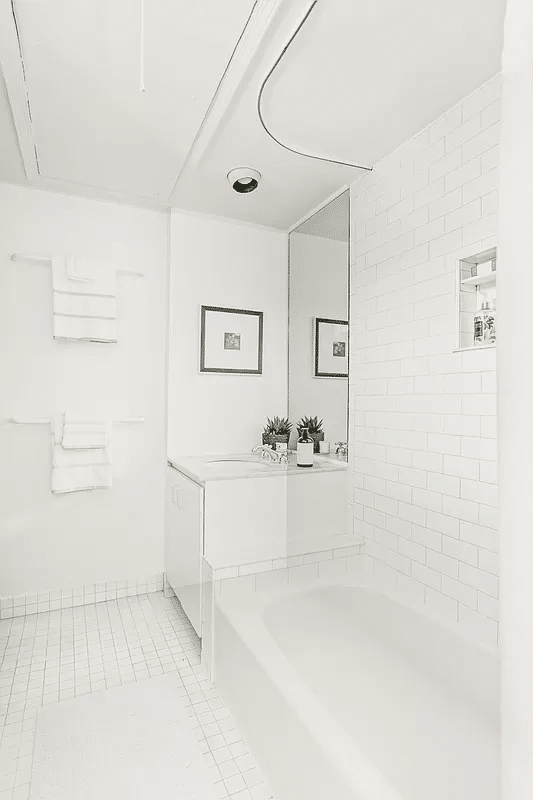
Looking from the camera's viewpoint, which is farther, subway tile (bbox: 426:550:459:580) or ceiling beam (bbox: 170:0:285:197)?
subway tile (bbox: 426:550:459:580)

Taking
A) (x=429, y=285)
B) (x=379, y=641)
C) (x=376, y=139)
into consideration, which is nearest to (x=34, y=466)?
(x=379, y=641)

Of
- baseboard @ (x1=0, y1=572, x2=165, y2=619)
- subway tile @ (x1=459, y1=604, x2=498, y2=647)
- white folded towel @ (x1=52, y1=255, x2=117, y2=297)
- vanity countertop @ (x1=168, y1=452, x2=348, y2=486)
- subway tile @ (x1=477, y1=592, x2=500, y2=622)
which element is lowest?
baseboard @ (x1=0, y1=572, x2=165, y2=619)

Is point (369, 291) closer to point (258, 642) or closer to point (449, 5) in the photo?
point (449, 5)

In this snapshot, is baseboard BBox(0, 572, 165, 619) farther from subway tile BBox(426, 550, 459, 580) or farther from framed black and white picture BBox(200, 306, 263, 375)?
subway tile BBox(426, 550, 459, 580)

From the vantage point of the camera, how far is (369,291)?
240 centimetres

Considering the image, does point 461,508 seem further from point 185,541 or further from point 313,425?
point 185,541

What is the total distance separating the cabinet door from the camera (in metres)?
2.25

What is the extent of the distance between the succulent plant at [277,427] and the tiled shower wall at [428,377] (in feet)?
2.00

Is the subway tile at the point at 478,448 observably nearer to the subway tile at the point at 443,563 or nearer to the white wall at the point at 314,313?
the subway tile at the point at 443,563

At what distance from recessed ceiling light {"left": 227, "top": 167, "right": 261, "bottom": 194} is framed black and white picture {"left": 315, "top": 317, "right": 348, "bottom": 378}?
0.83 meters

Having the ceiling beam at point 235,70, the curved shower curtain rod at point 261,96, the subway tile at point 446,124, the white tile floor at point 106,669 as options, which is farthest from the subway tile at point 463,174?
the white tile floor at point 106,669

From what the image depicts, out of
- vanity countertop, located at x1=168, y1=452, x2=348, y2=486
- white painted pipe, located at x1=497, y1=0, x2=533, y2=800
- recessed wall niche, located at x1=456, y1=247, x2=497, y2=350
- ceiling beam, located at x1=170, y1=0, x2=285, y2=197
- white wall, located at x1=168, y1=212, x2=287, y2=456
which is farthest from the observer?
white wall, located at x1=168, y1=212, x2=287, y2=456

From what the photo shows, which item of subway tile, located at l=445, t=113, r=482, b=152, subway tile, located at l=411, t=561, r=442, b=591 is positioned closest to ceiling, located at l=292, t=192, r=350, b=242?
subway tile, located at l=445, t=113, r=482, b=152

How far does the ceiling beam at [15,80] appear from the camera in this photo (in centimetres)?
149
